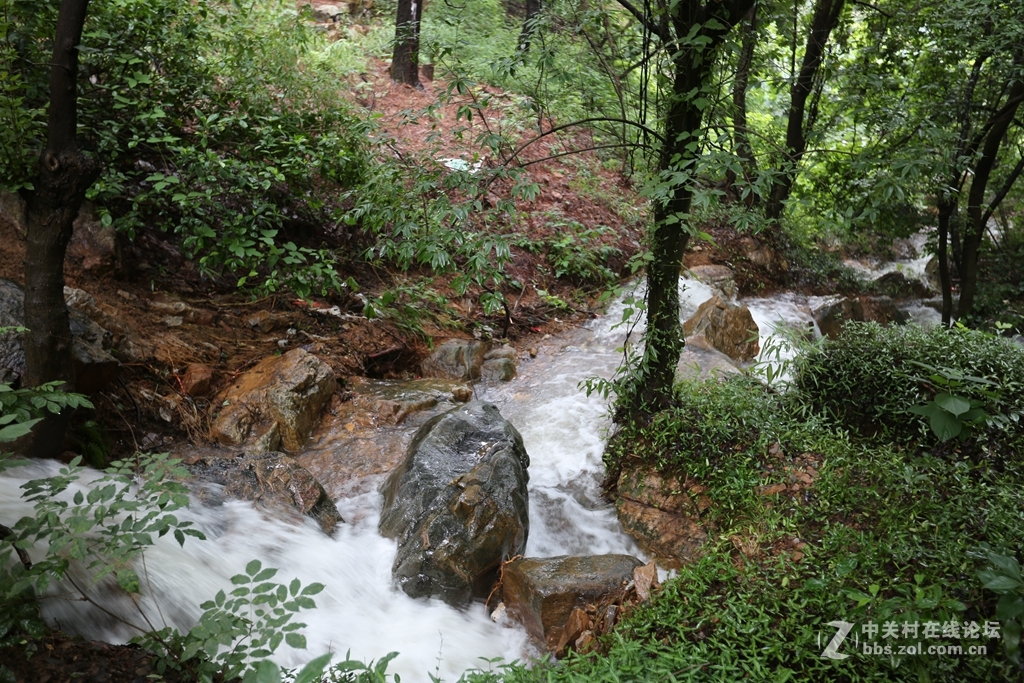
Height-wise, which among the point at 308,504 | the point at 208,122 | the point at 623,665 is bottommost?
the point at 308,504

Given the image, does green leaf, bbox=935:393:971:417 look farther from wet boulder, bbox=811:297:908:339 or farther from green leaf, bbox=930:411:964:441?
wet boulder, bbox=811:297:908:339

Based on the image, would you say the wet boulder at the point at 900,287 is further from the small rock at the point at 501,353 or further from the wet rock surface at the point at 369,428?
the wet rock surface at the point at 369,428

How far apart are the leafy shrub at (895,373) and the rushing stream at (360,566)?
179 cm

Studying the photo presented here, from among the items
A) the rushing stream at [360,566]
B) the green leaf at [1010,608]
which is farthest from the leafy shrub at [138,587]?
the green leaf at [1010,608]

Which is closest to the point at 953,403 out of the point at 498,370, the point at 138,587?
the point at 138,587

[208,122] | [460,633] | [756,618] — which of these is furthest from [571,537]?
[208,122]

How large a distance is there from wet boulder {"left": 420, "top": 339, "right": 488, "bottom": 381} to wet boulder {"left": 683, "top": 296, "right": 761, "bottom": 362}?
2601mm

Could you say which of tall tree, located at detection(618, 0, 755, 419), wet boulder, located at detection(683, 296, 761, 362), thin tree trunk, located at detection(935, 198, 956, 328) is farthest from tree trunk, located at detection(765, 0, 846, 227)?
tall tree, located at detection(618, 0, 755, 419)

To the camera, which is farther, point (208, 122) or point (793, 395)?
point (208, 122)

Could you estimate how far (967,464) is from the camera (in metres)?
3.71

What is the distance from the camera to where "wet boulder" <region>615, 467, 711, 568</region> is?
3984mm

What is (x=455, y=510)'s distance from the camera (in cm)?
411

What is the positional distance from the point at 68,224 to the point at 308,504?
222 centimetres

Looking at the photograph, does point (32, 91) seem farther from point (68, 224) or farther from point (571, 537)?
point (571, 537)
